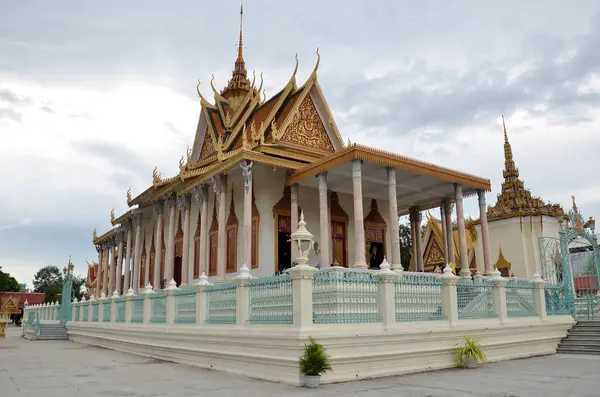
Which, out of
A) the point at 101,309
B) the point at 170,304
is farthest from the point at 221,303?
the point at 101,309

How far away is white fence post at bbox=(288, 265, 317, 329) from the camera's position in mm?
7453

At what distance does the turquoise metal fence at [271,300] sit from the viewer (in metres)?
7.84

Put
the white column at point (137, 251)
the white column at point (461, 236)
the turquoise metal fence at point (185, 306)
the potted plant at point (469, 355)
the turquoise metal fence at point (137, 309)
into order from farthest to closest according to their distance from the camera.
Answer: the white column at point (137, 251) → the white column at point (461, 236) → the turquoise metal fence at point (137, 309) → the turquoise metal fence at point (185, 306) → the potted plant at point (469, 355)

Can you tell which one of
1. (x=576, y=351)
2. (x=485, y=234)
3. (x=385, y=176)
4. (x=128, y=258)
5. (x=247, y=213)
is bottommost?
(x=576, y=351)

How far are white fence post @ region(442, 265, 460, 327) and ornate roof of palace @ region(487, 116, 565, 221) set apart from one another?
50.7 ft

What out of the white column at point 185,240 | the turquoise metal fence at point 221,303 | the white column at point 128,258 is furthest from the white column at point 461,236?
the white column at point 128,258

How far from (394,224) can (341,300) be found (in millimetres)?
5050

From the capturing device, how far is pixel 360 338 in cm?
785

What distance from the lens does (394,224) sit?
12.7 m

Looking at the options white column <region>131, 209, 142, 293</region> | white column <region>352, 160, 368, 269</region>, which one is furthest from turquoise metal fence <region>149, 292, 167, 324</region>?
white column <region>131, 209, 142, 293</region>

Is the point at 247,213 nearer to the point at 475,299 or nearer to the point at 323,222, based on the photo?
the point at 323,222

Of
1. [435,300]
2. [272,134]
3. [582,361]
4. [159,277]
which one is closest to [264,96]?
[272,134]

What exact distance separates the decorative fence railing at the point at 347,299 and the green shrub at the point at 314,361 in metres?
0.43

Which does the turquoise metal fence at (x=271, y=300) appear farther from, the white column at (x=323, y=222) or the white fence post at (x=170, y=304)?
the white column at (x=323, y=222)
